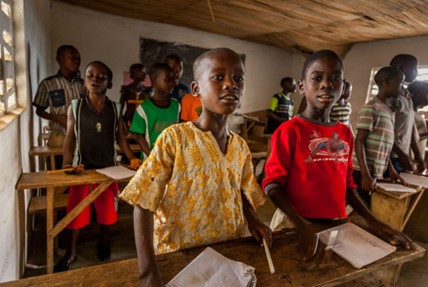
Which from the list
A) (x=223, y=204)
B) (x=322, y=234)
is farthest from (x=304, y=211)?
(x=223, y=204)

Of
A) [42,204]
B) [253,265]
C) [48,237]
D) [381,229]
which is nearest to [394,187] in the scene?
[381,229]

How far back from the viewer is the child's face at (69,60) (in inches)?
117

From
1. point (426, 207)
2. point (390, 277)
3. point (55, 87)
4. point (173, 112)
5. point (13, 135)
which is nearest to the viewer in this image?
point (13, 135)

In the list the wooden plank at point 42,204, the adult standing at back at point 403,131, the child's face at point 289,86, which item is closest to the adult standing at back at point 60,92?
the wooden plank at point 42,204

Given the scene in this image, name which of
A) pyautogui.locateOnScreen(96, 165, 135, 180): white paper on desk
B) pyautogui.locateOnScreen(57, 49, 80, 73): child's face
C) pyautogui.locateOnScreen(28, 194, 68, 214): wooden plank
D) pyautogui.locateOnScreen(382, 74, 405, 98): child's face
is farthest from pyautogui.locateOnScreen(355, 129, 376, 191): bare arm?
pyautogui.locateOnScreen(57, 49, 80, 73): child's face

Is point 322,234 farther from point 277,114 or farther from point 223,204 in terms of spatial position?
point 277,114

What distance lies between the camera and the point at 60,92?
2.96 meters

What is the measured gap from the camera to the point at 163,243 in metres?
1.10

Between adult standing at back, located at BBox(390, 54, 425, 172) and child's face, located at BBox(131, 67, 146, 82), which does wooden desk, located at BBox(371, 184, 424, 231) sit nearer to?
adult standing at back, located at BBox(390, 54, 425, 172)

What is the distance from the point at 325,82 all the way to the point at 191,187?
2.66 ft

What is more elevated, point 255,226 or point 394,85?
point 394,85

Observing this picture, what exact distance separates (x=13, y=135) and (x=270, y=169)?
5.36 feet

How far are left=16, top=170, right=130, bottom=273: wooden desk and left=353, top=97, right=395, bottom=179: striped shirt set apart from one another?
6.73 feet

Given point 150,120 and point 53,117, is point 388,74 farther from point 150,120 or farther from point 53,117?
point 53,117
